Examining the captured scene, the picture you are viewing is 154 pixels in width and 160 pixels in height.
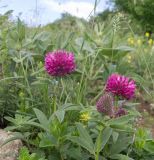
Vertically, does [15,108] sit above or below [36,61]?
below

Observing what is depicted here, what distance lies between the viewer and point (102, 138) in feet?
6.57

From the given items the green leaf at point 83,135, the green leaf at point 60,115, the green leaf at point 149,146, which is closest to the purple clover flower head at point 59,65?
the green leaf at point 60,115

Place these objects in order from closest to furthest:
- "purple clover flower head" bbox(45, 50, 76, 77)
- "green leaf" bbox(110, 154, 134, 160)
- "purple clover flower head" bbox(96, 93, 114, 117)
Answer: "purple clover flower head" bbox(96, 93, 114, 117) → "green leaf" bbox(110, 154, 134, 160) → "purple clover flower head" bbox(45, 50, 76, 77)

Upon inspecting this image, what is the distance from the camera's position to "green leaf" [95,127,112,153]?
1.98m

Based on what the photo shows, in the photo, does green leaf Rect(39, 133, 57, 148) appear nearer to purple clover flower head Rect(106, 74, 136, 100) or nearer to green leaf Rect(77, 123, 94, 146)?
green leaf Rect(77, 123, 94, 146)

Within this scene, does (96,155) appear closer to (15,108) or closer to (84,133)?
(84,133)

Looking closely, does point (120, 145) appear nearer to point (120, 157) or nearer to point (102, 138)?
point (120, 157)

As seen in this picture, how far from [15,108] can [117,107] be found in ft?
2.78

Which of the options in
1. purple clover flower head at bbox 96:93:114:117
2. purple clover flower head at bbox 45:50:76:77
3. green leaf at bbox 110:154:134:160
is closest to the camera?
purple clover flower head at bbox 96:93:114:117

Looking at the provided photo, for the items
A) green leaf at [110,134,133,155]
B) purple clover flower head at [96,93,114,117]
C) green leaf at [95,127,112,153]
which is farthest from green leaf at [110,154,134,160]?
purple clover flower head at [96,93,114,117]

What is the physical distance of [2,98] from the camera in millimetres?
2736

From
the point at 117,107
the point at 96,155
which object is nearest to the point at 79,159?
the point at 96,155

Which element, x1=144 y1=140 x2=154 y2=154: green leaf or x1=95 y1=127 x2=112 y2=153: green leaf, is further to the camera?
x1=144 y1=140 x2=154 y2=154: green leaf

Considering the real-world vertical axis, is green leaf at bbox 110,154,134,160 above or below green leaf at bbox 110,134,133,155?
below
